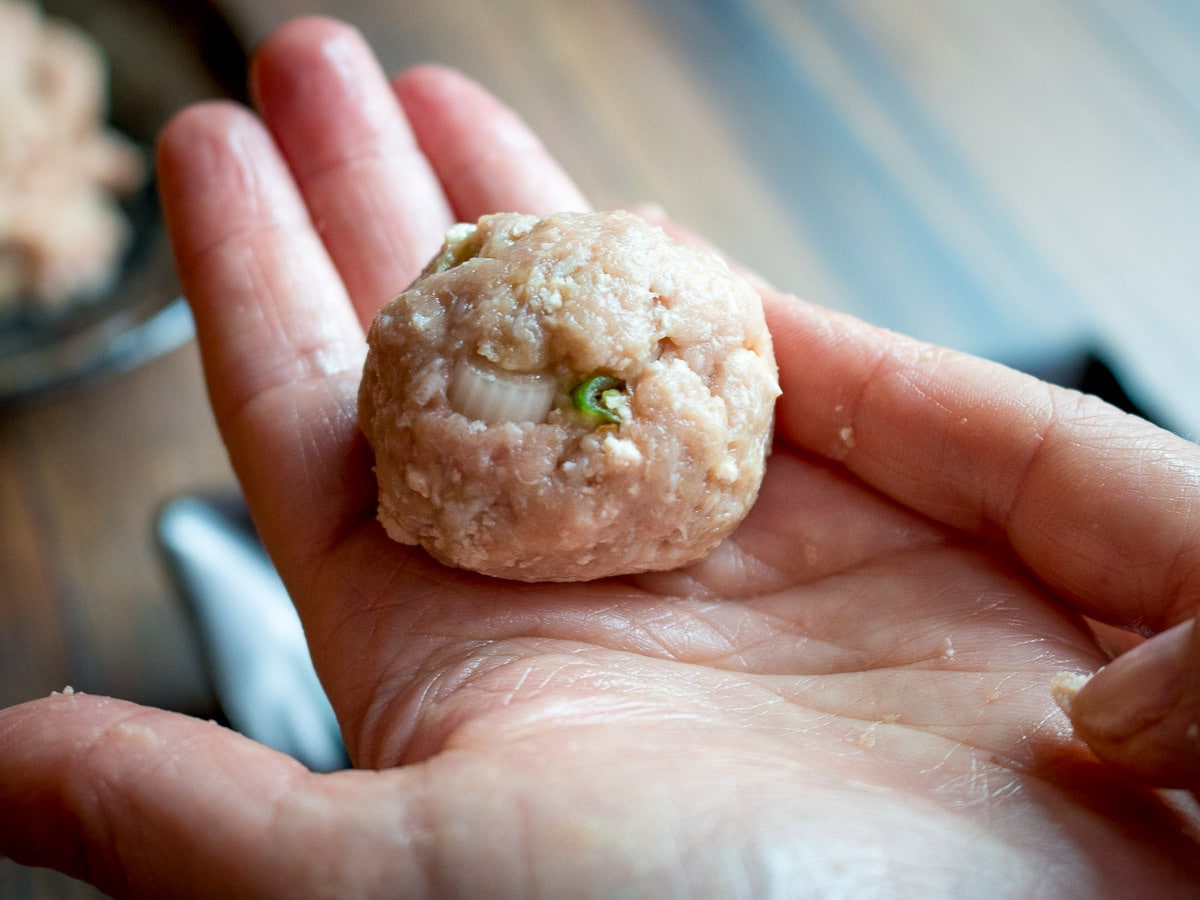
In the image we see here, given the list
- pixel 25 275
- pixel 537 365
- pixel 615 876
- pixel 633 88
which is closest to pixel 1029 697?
pixel 615 876

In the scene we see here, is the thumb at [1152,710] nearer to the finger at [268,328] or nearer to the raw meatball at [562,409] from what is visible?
the raw meatball at [562,409]

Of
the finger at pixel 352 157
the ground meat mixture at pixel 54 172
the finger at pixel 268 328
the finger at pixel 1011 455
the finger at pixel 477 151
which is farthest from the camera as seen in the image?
the ground meat mixture at pixel 54 172

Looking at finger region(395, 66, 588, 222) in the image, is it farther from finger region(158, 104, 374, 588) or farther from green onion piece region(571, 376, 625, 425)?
green onion piece region(571, 376, 625, 425)

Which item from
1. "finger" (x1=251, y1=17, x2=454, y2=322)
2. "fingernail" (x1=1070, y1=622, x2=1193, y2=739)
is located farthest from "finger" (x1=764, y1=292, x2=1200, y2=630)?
"finger" (x1=251, y1=17, x2=454, y2=322)

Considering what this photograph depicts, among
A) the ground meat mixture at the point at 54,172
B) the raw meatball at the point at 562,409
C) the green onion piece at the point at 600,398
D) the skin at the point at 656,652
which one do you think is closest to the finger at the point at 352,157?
the skin at the point at 656,652

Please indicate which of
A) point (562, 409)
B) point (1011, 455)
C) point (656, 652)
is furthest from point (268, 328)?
point (1011, 455)

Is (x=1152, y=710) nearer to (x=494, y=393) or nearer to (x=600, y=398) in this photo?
(x=600, y=398)
